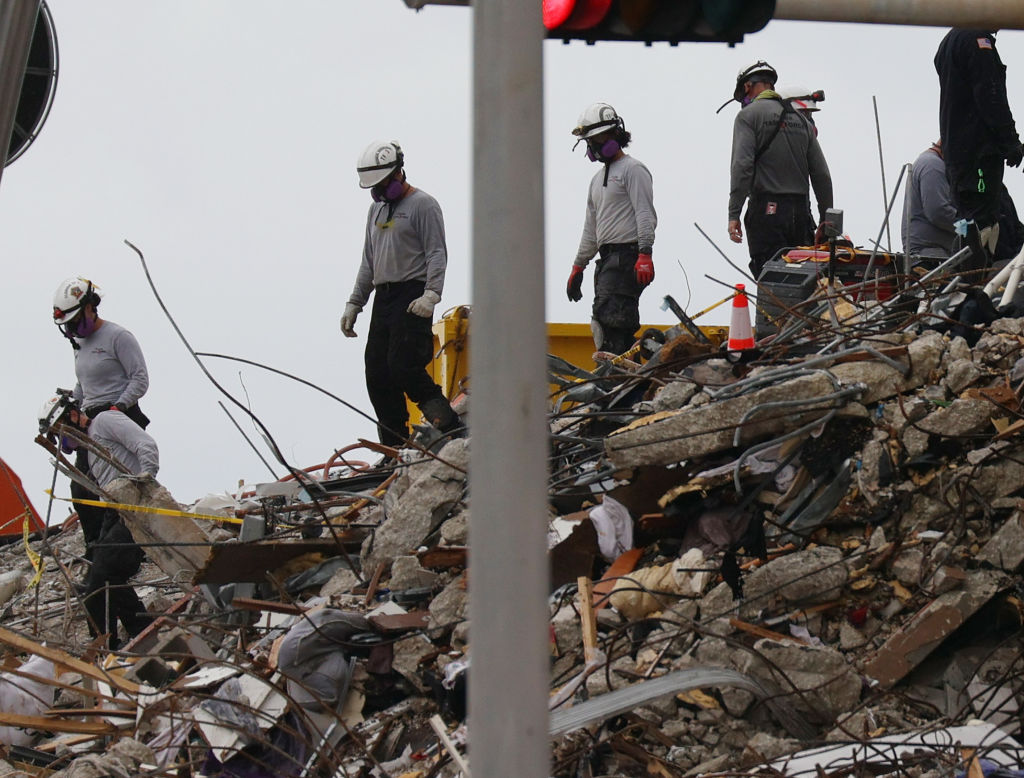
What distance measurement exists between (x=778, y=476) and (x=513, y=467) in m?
3.77

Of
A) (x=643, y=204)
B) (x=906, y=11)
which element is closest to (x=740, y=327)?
(x=643, y=204)

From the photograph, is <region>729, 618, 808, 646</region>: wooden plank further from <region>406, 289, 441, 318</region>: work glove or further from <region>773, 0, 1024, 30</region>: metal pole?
<region>406, 289, 441, 318</region>: work glove

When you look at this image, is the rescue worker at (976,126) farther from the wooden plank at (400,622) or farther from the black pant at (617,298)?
the wooden plank at (400,622)

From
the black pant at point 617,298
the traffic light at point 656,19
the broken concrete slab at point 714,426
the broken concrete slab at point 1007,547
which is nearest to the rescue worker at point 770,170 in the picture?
the black pant at point 617,298

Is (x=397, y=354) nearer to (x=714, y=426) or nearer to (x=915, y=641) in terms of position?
A: (x=714, y=426)

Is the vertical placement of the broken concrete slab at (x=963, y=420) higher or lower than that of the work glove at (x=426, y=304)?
lower

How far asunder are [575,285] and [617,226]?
113 centimetres

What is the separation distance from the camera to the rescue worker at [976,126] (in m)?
8.17

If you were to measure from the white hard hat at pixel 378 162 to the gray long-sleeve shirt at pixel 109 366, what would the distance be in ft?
6.29

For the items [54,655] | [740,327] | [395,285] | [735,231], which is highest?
[735,231]

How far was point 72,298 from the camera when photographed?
29.2ft

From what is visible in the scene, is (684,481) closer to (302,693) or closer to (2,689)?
(302,693)

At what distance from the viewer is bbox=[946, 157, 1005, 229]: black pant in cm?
830

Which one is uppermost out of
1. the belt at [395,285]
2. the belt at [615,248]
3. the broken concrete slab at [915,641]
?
the belt at [615,248]
